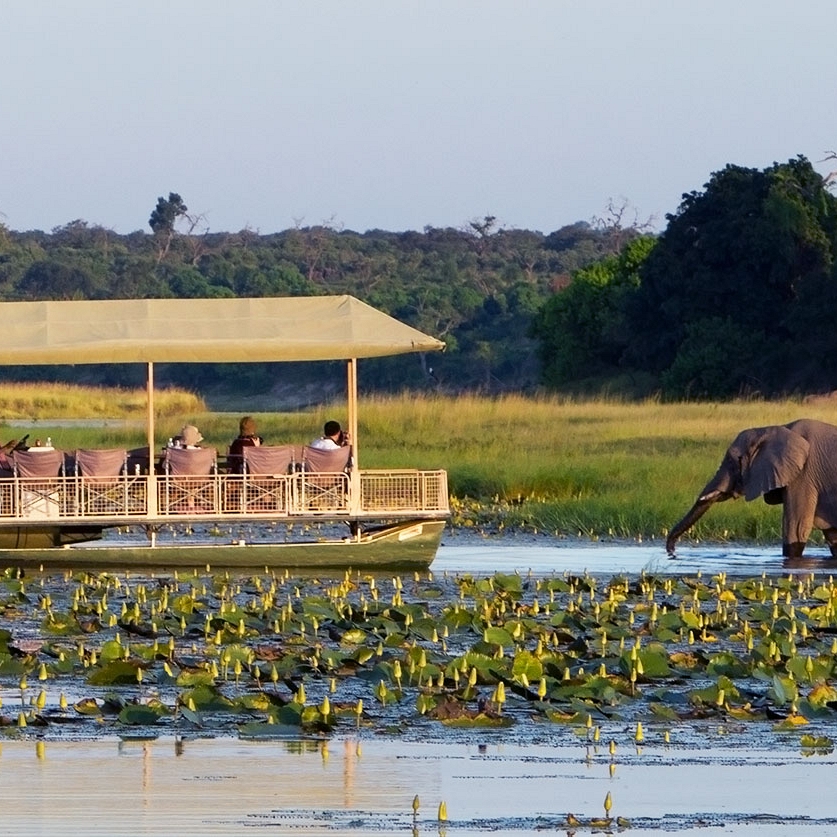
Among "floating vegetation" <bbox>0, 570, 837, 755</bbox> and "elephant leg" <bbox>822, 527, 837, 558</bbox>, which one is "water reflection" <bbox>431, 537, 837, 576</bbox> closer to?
"elephant leg" <bbox>822, 527, 837, 558</bbox>

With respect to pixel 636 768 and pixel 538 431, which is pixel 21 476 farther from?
pixel 538 431

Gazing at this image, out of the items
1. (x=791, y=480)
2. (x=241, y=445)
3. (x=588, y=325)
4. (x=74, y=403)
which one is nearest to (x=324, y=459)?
(x=241, y=445)

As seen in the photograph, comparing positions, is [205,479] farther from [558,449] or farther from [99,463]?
[558,449]

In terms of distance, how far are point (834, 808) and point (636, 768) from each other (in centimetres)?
103

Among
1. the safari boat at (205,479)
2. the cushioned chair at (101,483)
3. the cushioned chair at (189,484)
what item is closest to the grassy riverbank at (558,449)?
the safari boat at (205,479)

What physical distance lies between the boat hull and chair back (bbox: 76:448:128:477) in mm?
633

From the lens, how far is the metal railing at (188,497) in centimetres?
1866

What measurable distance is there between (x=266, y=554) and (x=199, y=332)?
1968mm

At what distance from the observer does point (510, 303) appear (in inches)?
3346

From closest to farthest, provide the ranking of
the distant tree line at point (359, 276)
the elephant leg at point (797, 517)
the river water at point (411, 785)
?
the river water at point (411, 785) → the elephant leg at point (797, 517) → the distant tree line at point (359, 276)

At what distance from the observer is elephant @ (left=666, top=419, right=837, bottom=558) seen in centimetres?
2128

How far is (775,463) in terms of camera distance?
70.3 feet

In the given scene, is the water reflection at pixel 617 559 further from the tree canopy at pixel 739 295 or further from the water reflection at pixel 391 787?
the tree canopy at pixel 739 295

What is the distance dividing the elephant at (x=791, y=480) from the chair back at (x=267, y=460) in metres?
4.18
